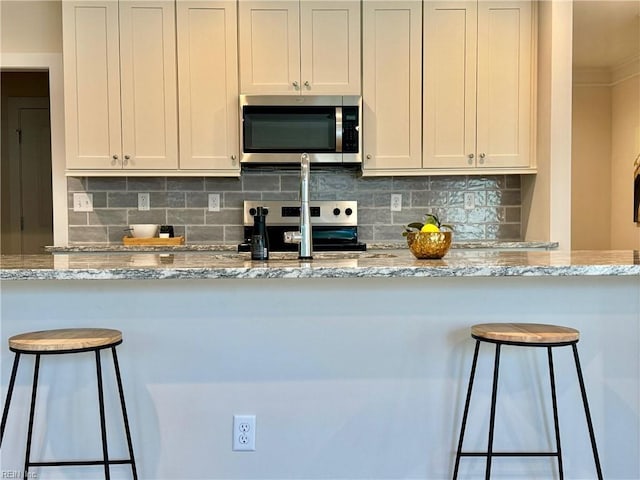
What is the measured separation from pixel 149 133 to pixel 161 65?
0.43 meters

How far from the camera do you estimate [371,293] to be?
1.84m

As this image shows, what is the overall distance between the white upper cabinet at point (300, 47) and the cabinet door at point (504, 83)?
0.81m

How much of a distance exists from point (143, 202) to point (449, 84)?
218 centimetres

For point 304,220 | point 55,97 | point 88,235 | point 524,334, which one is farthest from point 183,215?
point 524,334

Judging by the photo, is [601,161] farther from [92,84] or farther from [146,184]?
[92,84]

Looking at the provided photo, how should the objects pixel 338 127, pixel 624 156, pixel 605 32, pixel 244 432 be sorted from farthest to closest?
1. pixel 624 156
2. pixel 605 32
3. pixel 338 127
4. pixel 244 432

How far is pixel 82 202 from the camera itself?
11.6 ft

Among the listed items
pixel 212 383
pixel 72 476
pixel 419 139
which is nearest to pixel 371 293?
pixel 212 383

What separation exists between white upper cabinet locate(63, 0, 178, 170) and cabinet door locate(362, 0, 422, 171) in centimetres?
122

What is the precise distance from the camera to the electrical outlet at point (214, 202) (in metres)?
3.58

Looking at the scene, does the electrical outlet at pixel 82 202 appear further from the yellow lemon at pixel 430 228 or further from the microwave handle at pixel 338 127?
the yellow lemon at pixel 430 228

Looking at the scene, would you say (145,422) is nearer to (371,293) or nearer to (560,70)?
(371,293)

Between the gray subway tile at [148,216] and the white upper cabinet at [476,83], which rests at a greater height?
the white upper cabinet at [476,83]

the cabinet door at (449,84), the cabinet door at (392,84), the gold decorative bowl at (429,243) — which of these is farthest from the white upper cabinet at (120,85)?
the gold decorative bowl at (429,243)
